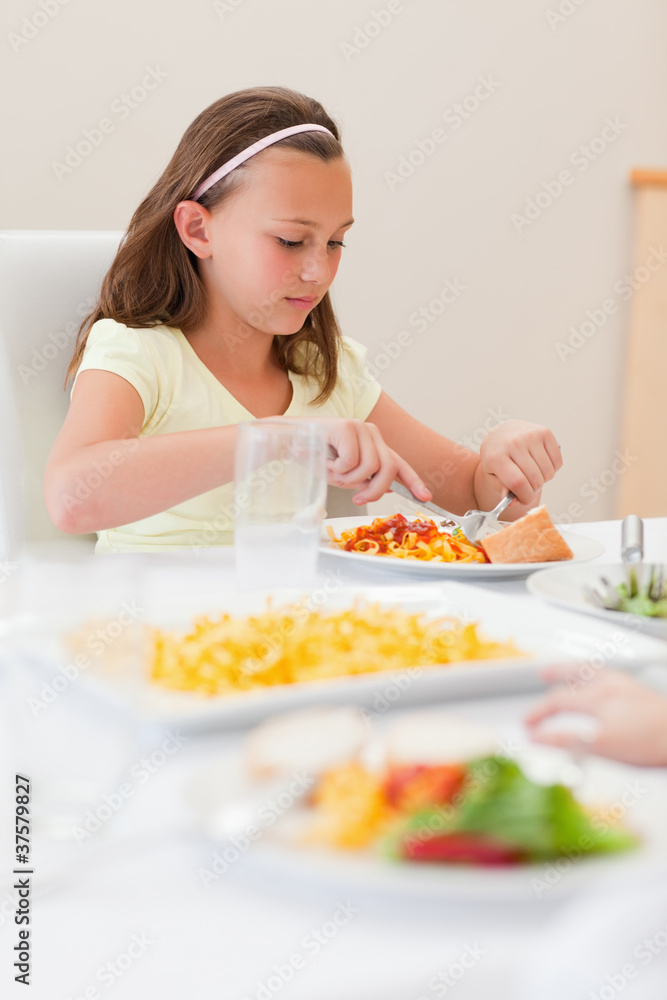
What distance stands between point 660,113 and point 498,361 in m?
0.89

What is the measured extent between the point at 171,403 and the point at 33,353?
0.19m

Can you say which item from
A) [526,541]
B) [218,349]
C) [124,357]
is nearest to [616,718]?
[526,541]

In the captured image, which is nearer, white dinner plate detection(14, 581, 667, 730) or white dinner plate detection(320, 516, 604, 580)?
white dinner plate detection(14, 581, 667, 730)

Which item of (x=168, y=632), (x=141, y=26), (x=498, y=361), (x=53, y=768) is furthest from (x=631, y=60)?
(x=53, y=768)

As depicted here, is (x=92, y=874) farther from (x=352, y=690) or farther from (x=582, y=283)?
(x=582, y=283)

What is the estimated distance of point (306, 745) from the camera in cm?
30

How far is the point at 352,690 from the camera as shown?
0.48 m

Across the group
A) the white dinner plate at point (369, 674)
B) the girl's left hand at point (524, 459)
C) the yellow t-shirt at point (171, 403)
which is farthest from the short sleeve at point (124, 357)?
the white dinner plate at point (369, 674)

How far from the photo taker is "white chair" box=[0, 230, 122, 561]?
3.93ft

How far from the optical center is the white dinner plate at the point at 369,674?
0.35m

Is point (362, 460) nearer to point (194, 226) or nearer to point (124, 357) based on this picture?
point (124, 357)

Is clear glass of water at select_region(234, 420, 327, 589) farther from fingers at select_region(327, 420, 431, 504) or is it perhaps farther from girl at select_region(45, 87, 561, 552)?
girl at select_region(45, 87, 561, 552)

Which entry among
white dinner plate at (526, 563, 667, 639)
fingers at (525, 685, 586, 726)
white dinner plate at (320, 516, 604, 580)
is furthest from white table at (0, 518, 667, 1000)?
white dinner plate at (320, 516, 604, 580)

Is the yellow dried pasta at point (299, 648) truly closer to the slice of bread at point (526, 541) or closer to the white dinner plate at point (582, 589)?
the white dinner plate at point (582, 589)
